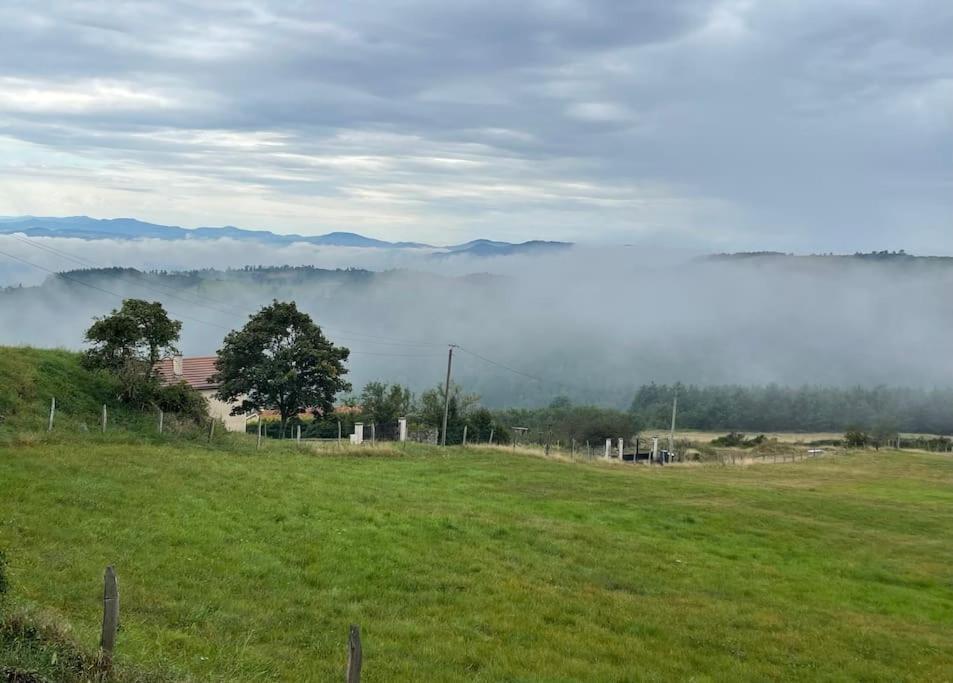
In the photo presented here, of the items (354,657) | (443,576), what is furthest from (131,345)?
(354,657)

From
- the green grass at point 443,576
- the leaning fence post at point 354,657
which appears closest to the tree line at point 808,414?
the green grass at point 443,576

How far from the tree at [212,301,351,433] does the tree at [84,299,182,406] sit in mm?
17177

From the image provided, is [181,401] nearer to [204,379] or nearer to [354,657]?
[204,379]

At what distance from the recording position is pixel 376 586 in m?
16.5

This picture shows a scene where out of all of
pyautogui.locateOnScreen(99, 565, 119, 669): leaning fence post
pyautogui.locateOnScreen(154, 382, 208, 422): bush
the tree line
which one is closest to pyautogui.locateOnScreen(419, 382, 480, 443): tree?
pyautogui.locateOnScreen(154, 382, 208, 422): bush

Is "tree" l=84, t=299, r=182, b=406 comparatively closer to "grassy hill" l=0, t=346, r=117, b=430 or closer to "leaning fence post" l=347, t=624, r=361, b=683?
"grassy hill" l=0, t=346, r=117, b=430

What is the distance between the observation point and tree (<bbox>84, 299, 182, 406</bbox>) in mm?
36562

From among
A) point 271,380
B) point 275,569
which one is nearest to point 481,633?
point 275,569

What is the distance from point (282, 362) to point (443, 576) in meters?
39.8

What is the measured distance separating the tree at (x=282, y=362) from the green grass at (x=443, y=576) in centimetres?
2170

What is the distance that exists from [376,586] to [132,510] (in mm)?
6856

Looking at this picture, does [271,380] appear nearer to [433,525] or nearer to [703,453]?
[433,525]

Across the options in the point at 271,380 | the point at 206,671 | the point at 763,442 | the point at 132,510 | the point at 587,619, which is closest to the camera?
the point at 206,671

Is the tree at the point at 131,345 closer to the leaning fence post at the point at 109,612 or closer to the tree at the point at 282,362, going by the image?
the tree at the point at 282,362
